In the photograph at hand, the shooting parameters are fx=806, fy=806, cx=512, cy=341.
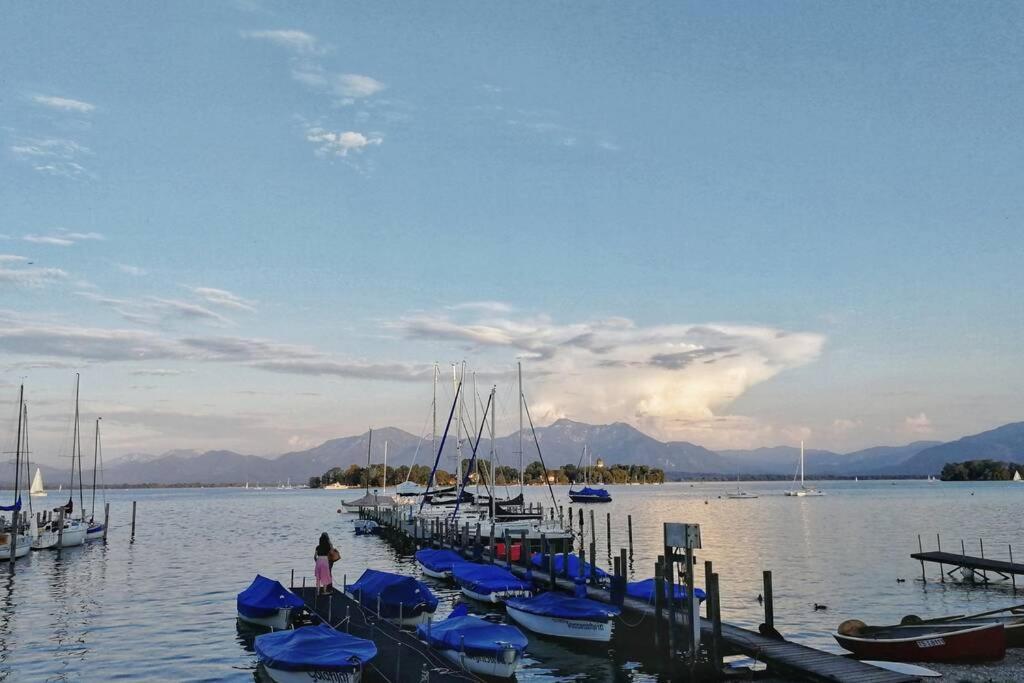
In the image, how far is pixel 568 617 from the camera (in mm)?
30109

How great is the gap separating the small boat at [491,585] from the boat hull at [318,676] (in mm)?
14800

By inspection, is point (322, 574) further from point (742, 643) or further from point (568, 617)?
point (742, 643)

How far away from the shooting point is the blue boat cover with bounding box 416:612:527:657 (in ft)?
81.3

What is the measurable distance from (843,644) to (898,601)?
1954 centimetres

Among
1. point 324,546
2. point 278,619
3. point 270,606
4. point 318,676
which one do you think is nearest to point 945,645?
point 318,676

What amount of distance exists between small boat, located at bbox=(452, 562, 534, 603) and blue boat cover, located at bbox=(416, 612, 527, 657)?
10.3 m

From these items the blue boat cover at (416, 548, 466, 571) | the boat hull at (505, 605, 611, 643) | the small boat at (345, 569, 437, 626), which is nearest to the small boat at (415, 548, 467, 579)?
the blue boat cover at (416, 548, 466, 571)

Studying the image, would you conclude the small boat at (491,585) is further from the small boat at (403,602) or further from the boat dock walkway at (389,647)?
the boat dock walkway at (389,647)

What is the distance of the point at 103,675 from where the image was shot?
2823 centimetres

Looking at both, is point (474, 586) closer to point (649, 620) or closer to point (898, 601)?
point (649, 620)

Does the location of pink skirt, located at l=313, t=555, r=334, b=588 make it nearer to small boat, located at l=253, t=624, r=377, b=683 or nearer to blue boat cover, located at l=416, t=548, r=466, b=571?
small boat, located at l=253, t=624, r=377, b=683

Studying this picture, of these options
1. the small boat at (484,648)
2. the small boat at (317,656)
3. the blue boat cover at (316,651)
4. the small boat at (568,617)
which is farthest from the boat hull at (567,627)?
the blue boat cover at (316,651)

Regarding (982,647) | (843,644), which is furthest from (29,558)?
(982,647)

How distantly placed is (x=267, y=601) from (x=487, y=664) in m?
12.3
